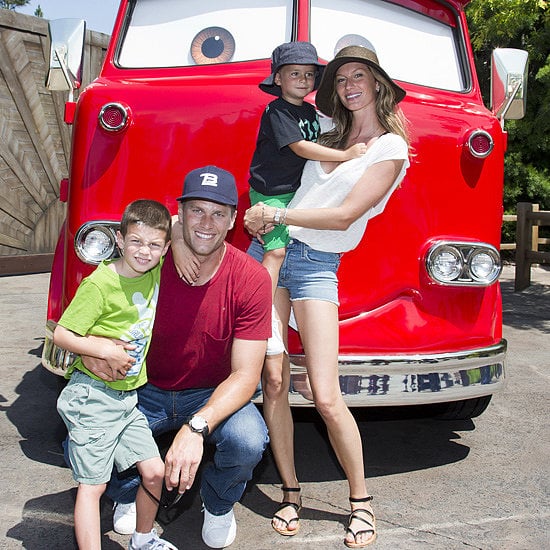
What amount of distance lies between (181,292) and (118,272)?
238 millimetres

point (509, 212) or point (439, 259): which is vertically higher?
point (509, 212)

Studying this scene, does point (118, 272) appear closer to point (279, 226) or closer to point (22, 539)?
point (279, 226)

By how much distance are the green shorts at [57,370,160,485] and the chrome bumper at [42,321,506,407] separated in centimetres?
57

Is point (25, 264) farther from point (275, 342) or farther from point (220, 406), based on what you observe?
point (220, 406)

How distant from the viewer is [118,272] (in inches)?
99.0

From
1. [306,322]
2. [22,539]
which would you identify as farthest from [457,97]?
[22,539]

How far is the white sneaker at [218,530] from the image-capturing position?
262 cm

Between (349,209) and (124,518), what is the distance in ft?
4.44

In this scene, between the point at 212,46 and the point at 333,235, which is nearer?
Answer: the point at 333,235

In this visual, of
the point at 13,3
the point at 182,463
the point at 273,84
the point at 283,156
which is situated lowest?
the point at 182,463

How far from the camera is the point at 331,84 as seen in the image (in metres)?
2.89

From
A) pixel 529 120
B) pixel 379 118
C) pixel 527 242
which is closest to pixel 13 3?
pixel 529 120

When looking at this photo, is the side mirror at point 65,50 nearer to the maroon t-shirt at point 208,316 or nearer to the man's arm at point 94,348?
the maroon t-shirt at point 208,316

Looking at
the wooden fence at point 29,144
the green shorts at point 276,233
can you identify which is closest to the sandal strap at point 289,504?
the green shorts at point 276,233
